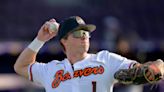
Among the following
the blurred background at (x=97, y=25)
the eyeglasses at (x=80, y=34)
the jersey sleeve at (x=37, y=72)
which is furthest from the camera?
the blurred background at (x=97, y=25)

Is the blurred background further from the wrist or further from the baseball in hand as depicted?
the baseball in hand

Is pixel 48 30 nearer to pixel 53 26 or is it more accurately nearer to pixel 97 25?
pixel 53 26

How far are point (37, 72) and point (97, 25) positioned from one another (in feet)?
29.8

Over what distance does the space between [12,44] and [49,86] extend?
795 cm

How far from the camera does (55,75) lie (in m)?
5.02

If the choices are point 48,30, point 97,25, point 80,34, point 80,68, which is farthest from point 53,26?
point 97,25

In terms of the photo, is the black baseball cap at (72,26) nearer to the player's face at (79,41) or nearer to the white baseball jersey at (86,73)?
the player's face at (79,41)

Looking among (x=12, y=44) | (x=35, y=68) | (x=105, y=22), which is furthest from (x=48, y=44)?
(x=35, y=68)

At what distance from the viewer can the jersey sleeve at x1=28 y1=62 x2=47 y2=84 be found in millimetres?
5135

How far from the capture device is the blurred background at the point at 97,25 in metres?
12.2

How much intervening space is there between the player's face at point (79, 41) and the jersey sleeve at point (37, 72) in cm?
32

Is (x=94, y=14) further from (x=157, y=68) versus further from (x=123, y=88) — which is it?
(x=157, y=68)

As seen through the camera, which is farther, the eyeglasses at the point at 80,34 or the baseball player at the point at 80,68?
the eyeglasses at the point at 80,34

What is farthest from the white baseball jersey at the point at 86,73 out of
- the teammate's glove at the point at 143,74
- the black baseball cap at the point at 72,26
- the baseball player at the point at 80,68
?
the black baseball cap at the point at 72,26
